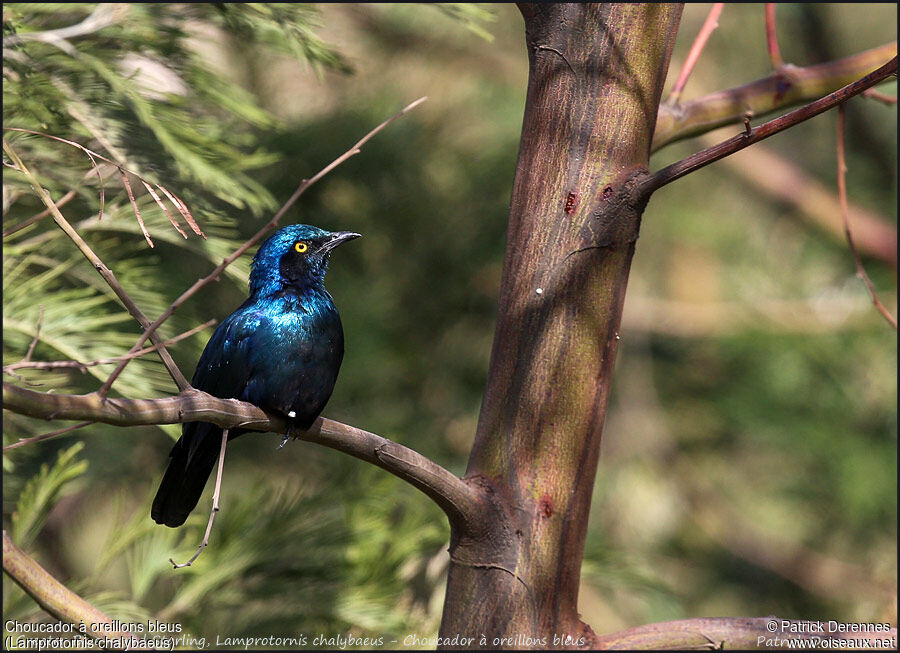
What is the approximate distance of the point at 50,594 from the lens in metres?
1.27

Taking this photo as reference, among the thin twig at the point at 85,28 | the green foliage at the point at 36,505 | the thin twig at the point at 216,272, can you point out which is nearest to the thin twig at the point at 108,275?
the thin twig at the point at 216,272

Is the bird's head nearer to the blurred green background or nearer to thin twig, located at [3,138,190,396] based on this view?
the blurred green background

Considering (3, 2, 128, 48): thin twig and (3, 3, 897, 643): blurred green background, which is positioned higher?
(3, 2, 128, 48): thin twig

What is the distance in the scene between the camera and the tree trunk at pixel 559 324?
1.54 m

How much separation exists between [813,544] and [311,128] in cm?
422

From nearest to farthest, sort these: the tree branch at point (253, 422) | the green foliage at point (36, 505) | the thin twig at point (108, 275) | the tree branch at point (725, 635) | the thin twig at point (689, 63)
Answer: the tree branch at point (253, 422) < the thin twig at point (108, 275) < the tree branch at point (725, 635) < the thin twig at point (689, 63) < the green foliage at point (36, 505)

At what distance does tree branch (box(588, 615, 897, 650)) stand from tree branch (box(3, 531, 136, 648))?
2.74ft

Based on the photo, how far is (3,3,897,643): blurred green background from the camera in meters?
2.31

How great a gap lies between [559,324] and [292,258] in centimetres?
73

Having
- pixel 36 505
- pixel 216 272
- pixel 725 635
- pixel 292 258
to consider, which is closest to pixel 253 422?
pixel 216 272

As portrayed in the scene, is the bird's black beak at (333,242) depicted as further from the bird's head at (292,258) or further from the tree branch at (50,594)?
the tree branch at (50,594)

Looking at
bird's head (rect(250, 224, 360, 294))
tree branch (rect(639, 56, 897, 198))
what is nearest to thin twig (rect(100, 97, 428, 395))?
tree branch (rect(639, 56, 897, 198))

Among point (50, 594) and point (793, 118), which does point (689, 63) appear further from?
point (50, 594)

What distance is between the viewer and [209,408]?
1.21m
